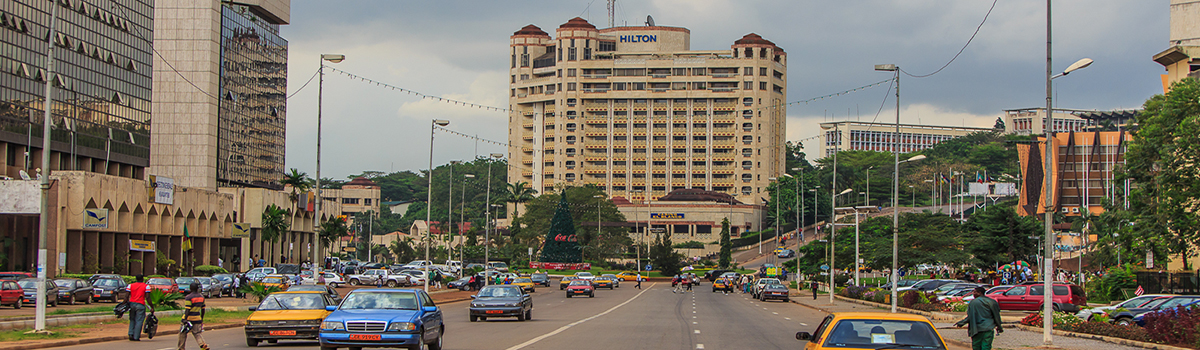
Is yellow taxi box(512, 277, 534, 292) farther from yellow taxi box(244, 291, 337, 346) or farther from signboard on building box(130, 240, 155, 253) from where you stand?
yellow taxi box(244, 291, 337, 346)

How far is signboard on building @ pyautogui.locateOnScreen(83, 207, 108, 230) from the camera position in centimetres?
6134

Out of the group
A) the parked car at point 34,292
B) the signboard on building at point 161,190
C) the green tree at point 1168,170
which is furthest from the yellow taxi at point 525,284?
the green tree at point 1168,170

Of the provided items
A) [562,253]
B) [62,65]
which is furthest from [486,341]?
[562,253]

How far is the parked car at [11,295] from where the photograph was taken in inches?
1418

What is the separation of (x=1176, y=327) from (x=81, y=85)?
77.6 metres

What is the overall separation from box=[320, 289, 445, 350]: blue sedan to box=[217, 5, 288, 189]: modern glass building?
90028 mm

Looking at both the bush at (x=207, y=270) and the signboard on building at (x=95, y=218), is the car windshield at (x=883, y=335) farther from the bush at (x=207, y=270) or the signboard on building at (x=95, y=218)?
the bush at (x=207, y=270)

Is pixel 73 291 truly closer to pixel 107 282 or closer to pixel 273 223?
pixel 107 282

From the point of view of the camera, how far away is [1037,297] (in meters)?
39.3

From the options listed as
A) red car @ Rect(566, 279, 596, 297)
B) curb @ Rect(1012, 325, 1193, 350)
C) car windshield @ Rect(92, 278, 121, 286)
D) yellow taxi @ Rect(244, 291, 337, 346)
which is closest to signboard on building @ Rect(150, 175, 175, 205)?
car windshield @ Rect(92, 278, 121, 286)

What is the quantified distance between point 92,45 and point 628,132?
113m

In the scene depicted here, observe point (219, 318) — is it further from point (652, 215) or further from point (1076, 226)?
point (652, 215)

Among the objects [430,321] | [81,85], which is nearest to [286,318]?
[430,321]

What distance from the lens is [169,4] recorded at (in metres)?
96.8
